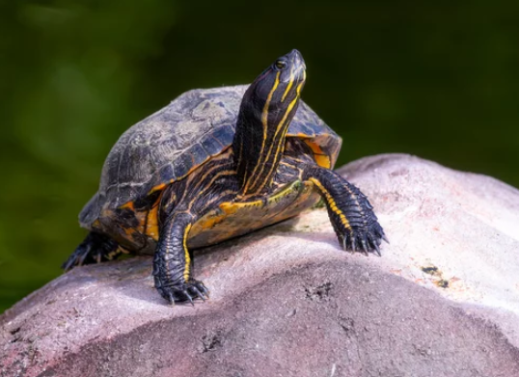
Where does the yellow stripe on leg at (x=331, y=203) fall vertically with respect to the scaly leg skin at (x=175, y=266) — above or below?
above

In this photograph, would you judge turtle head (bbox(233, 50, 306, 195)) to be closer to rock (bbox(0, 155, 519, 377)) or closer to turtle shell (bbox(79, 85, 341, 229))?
turtle shell (bbox(79, 85, 341, 229))

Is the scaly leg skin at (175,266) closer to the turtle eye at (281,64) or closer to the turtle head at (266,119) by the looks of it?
the turtle head at (266,119)

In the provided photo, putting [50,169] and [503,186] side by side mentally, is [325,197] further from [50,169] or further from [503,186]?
[50,169]

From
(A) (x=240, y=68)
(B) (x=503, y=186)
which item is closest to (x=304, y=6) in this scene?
(A) (x=240, y=68)

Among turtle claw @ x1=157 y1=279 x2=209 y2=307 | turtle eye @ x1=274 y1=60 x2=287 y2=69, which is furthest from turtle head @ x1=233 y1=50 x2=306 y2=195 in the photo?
turtle claw @ x1=157 y1=279 x2=209 y2=307

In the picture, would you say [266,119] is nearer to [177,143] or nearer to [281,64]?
[281,64]

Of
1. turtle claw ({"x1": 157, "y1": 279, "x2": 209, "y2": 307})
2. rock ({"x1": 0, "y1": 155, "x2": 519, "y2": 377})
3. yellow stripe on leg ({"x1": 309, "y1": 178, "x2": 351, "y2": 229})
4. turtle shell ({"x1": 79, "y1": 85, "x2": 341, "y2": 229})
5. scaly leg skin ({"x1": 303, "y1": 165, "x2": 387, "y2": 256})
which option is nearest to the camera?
rock ({"x1": 0, "y1": 155, "x2": 519, "y2": 377})

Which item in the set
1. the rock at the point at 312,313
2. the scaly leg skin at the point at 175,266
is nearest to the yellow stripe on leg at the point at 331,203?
the rock at the point at 312,313
